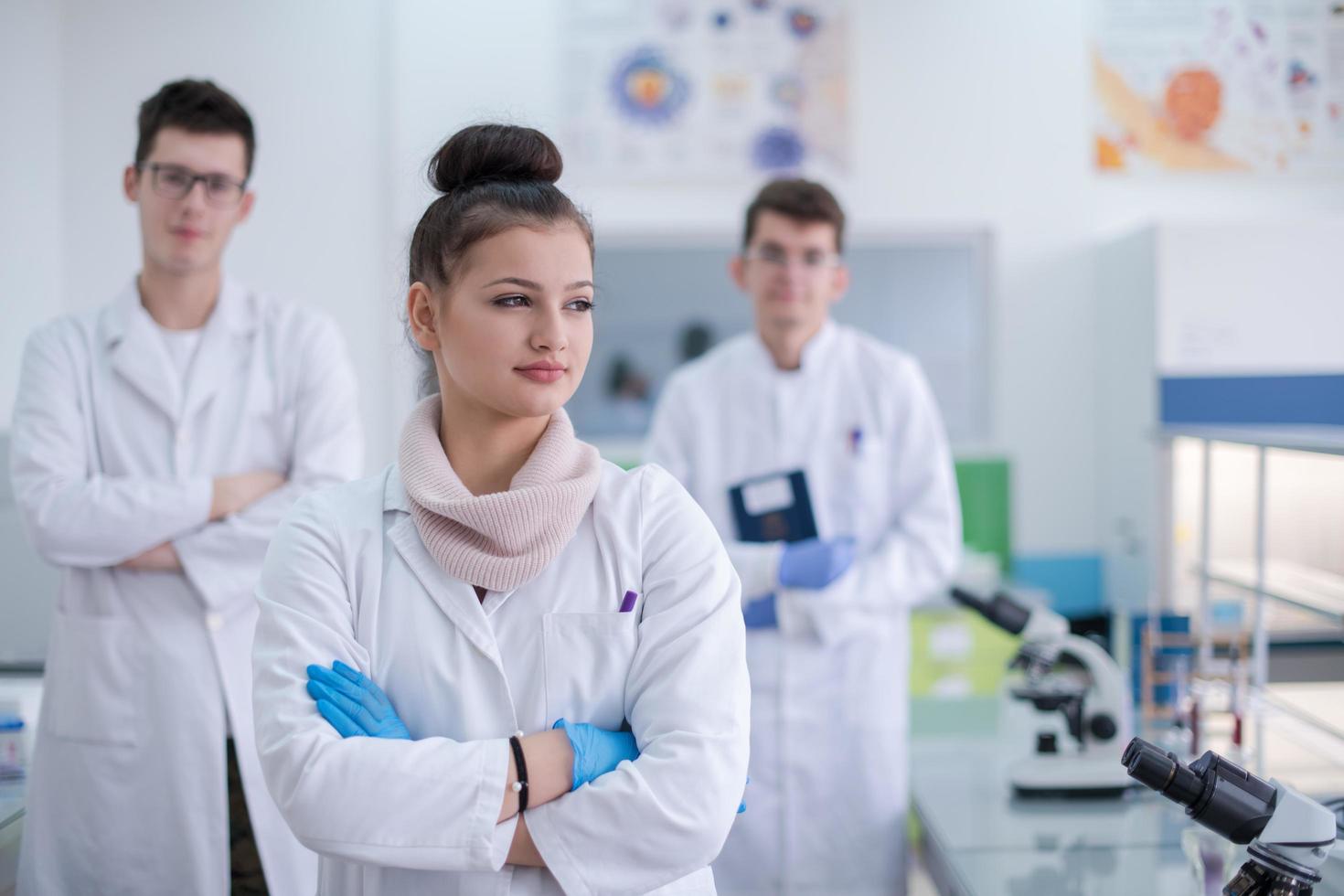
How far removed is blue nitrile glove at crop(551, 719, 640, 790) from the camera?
1.06 metres

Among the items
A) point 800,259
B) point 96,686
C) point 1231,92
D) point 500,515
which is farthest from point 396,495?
point 1231,92

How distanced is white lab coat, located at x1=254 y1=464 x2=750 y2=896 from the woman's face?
0.48 ft

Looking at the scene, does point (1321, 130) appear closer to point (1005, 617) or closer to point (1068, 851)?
point (1005, 617)

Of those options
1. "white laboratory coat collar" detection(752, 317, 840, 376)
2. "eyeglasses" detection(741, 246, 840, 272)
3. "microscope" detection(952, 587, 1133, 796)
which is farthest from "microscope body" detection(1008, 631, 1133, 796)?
"eyeglasses" detection(741, 246, 840, 272)

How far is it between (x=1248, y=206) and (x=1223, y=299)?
25.6 inches

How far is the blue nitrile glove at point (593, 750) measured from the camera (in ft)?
3.48

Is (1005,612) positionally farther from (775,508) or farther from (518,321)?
(518,321)

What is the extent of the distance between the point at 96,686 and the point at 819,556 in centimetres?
119

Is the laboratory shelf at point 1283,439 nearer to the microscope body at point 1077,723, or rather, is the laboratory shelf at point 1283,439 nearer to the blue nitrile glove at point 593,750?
the microscope body at point 1077,723

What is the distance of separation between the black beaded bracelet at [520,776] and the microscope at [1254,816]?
24.5 inches

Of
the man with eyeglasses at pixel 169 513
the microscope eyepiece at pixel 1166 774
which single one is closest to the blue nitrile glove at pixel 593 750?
the microscope eyepiece at pixel 1166 774

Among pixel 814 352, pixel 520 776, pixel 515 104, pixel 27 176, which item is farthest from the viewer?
pixel 515 104

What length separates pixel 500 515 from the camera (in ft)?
3.62

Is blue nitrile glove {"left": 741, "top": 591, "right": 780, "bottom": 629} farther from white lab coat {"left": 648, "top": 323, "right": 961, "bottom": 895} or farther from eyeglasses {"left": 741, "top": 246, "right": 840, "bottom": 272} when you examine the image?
eyeglasses {"left": 741, "top": 246, "right": 840, "bottom": 272}
